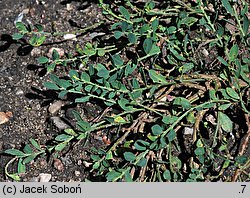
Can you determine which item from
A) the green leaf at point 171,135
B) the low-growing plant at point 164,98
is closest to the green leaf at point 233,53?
the low-growing plant at point 164,98

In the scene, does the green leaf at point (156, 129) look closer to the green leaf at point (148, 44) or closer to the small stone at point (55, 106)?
the green leaf at point (148, 44)

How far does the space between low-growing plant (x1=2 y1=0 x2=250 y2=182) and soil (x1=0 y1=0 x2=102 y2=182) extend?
6 centimetres

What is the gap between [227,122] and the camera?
76.4 inches

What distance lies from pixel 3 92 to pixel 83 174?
47cm

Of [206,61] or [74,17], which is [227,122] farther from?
[74,17]

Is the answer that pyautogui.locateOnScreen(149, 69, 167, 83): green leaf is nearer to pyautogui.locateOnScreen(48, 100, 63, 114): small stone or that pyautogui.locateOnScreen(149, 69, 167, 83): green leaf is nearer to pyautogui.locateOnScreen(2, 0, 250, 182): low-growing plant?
pyautogui.locateOnScreen(2, 0, 250, 182): low-growing plant

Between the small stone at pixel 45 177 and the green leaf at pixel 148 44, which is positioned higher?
the green leaf at pixel 148 44

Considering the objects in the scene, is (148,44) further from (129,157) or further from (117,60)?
(129,157)

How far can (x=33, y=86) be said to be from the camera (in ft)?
7.42

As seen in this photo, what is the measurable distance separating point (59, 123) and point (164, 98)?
1.24 feet

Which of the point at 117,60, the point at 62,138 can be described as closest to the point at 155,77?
the point at 117,60

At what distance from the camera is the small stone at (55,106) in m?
2.18

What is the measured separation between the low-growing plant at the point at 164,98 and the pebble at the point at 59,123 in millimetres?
54
